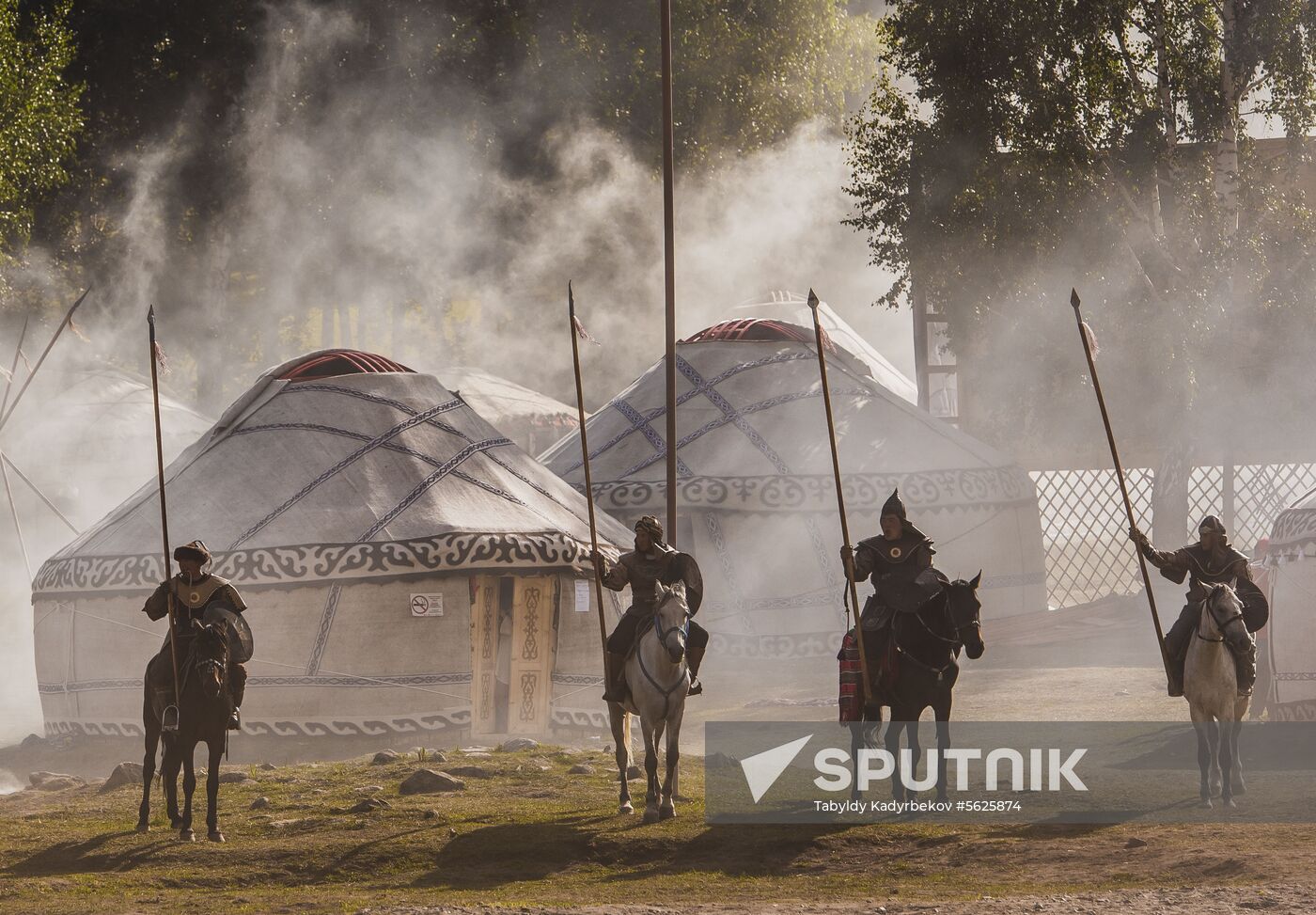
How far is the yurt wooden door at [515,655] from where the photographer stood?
477 inches

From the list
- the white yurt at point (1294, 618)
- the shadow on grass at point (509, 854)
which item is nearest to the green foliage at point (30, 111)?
the shadow on grass at point (509, 854)

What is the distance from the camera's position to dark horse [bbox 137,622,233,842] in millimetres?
7953

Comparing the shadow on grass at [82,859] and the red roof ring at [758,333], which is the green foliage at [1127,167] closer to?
the red roof ring at [758,333]

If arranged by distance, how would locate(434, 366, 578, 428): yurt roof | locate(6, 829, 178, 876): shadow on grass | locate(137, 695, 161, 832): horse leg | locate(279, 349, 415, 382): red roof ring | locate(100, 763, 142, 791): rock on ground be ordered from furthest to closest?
locate(434, 366, 578, 428): yurt roof, locate(279, 349, 415, 382): red roof ring, locate(100, 763, 142, 791): rock on ground, locate(137, 695, 161, 832): horse leg, locate(6, 829, 178, 876): shadow on grass

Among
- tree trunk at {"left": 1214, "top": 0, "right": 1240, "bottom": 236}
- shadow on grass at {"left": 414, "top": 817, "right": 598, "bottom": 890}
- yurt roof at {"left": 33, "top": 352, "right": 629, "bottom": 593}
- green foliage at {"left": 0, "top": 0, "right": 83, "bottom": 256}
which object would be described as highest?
green foliage at {"left": 0, "top": 0, "right": 83, "bottom": 256}

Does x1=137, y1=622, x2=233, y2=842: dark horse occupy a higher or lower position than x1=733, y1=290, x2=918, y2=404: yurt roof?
lower

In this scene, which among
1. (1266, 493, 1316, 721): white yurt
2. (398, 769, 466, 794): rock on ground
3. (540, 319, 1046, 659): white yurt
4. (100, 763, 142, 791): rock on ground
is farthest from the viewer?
(540, 319, 1046, 659): white yurt

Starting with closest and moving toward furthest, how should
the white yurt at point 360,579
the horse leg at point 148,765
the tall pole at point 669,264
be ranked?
1. the horse leg at point 148,765
2. the tall pole at point 669,264
3. the white yurt at point 360,579

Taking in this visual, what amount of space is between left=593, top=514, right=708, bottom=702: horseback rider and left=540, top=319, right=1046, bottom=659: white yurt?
7.36 metres

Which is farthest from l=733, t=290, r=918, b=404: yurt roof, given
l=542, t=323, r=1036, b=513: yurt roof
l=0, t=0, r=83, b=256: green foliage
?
l=0, t=0, r=83, b=256: green foliage

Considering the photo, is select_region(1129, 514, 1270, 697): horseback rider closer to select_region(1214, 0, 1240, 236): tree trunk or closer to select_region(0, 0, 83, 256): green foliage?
select_region(1214, 0, 1240, 236): tree trunk

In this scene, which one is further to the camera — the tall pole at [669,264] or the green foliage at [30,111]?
the green foliage at [30,111]

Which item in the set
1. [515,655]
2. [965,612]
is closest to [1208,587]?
[965,612]

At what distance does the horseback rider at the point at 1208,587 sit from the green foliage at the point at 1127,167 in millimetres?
9253
